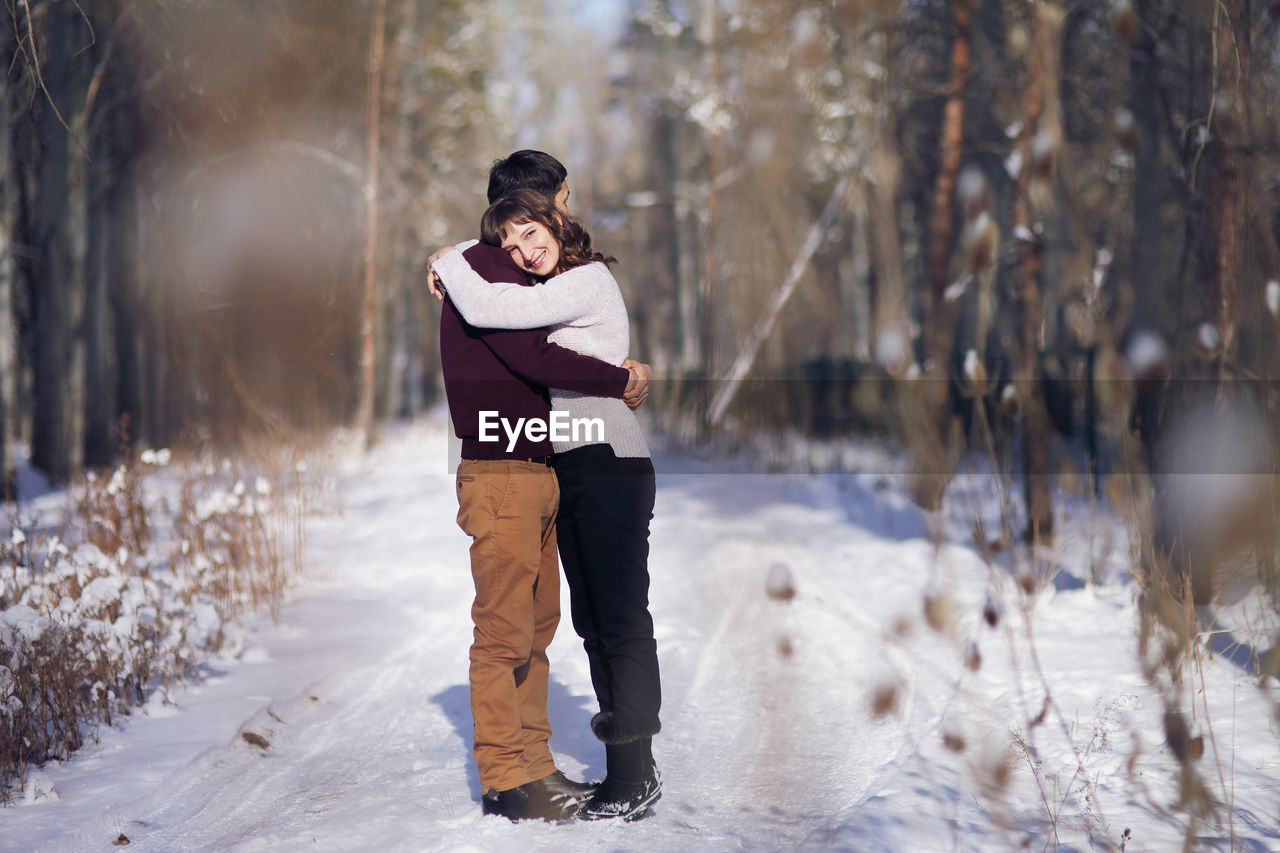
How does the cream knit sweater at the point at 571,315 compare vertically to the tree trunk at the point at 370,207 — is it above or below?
below

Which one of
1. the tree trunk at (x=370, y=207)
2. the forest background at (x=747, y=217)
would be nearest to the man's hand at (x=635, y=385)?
A: the forest background at (x=747, y=217)

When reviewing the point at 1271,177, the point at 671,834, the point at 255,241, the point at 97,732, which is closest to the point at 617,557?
the point at 671,834

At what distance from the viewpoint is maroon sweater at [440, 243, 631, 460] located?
9.10 feet

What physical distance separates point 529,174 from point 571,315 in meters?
0.42

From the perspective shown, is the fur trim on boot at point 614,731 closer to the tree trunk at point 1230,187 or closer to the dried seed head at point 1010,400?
the dried seed head at point 1010,400

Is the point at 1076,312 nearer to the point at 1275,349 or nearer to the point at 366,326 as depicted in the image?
the point at 1275,349

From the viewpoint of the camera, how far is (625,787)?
9.72 feet

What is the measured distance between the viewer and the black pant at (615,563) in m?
2.89

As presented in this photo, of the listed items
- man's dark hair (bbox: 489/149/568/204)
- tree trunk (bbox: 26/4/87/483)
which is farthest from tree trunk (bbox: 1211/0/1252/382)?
tree trunk (bbox: 26/4/87/483)

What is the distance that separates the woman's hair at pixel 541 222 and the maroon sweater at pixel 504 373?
0.07 m

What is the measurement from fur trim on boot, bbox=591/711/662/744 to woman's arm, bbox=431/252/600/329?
115 cm

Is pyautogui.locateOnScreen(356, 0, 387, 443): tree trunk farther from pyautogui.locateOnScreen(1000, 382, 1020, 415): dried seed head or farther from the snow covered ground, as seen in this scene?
pyautogui.locateOnScreen(1000, 382, 1020, 415): dried seed head

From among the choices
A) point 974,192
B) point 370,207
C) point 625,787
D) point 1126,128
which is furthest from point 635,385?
point 370,207

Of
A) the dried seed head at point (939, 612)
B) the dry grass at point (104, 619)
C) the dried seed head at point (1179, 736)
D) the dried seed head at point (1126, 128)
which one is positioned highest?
the dried seed head at point (1126, 128)
